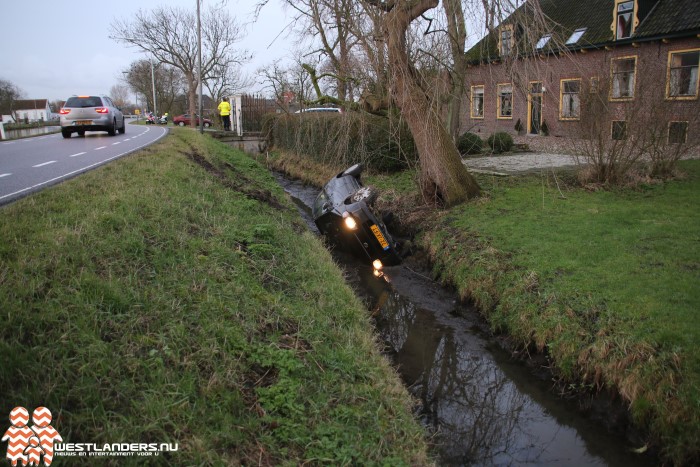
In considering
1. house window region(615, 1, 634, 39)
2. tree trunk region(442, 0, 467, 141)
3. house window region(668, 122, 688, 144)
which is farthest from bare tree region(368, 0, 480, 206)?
house window region(615, 1, 634, 39)

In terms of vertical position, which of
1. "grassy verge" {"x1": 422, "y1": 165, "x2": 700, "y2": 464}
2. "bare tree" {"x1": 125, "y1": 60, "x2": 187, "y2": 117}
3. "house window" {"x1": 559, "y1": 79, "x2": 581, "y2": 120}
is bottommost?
"grassy verge" {"x1": 422, "y1": 165, "x2": 700, "y2": 464}

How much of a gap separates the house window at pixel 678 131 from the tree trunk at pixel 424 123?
4.19 meters

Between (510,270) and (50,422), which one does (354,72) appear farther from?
(50,422)

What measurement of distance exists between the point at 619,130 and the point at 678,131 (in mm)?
1309

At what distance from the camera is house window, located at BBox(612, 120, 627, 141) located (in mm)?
10328

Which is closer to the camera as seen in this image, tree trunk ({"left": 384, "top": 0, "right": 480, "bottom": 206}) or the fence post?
tree trunk ({"left": 384, "top": 0, "right": 480, "bottom": 206})

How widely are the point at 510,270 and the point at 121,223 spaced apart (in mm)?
5322

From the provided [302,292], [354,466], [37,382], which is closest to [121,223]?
[302,292]

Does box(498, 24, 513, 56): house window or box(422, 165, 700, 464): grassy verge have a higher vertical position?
box(498, 24, 513, 56): house window

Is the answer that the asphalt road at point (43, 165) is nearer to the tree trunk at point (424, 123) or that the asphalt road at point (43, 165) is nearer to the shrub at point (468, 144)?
the tree trunk at point (424, 123)


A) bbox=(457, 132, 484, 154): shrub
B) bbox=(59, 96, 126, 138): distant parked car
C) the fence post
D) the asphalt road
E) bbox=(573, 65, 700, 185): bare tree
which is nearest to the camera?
the asphalt road

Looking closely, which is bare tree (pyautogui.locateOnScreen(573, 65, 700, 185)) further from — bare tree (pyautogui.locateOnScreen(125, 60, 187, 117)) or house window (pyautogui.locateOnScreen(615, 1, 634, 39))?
bare tree (pyautogui.locateOnScreen(125, 60, 187, 117))

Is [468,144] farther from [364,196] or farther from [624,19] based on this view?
[364,196]

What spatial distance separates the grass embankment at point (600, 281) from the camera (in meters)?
4.49
